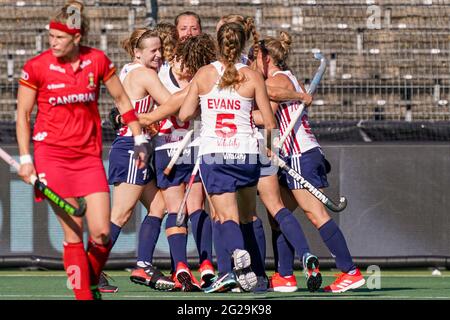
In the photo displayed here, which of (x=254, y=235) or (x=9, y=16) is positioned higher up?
(x=9, y=16)

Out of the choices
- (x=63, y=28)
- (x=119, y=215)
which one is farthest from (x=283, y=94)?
(x=63, y=28)

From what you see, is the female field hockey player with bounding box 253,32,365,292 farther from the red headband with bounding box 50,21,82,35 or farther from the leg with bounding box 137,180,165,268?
the red headband with bounding box 50,21,82,35

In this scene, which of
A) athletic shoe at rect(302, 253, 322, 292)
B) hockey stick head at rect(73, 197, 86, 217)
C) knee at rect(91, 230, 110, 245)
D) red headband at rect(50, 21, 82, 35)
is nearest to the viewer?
hockey stick head at rect(73, 197, 86, 217)

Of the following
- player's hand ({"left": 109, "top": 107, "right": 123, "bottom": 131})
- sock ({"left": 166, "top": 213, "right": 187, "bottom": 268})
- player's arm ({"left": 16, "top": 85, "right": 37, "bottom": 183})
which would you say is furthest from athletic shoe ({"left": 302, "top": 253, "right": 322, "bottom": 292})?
player's arm ({"left": 16, "top": 85, "right": 37, "bottom": 183})

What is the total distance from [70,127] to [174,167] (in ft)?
7.96

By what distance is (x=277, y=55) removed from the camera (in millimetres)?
9297

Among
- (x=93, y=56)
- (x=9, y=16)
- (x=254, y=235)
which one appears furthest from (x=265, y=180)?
(x=9, y=16)

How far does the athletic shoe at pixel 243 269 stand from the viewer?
8.09 meters

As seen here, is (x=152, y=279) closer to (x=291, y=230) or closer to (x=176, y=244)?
(x=176, y=244)

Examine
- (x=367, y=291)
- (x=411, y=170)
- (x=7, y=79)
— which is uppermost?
(x=7, y=79)

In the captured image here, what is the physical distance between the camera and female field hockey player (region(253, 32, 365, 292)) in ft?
30.1

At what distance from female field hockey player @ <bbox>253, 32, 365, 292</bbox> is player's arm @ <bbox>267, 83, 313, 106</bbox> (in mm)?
32

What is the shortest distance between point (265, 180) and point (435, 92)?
166 inches
